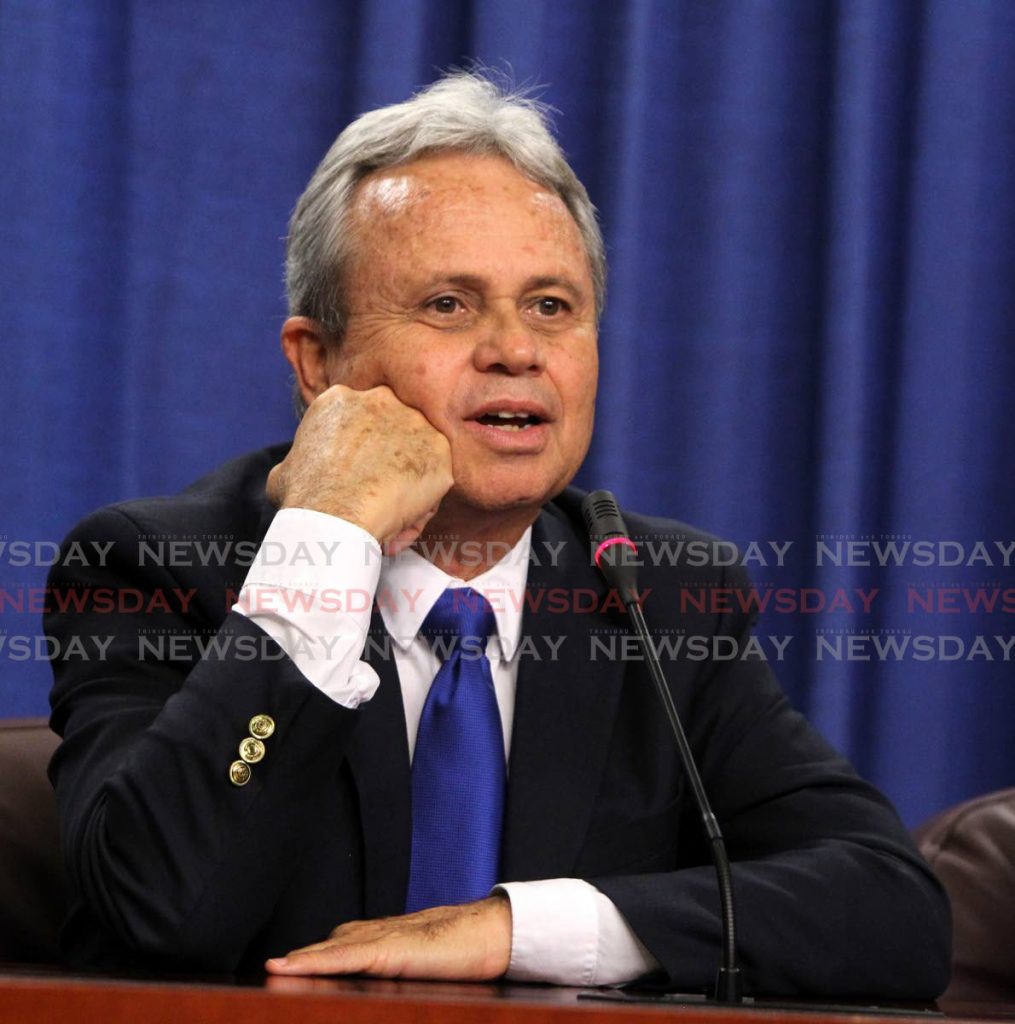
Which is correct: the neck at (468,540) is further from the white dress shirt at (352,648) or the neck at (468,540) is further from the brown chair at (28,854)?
the brown chair at (28,854)

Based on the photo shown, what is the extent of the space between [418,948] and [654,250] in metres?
1.48

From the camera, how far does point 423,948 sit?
3.96ft

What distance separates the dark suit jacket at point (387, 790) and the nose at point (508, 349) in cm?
24

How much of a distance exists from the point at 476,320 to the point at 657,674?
54cm

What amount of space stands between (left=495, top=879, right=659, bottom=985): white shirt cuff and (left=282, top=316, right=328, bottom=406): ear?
0.70 m

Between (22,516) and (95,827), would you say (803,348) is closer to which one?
(22,516)

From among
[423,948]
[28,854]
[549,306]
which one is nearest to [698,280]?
[549,306]

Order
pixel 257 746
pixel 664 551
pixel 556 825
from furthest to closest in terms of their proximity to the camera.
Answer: pixel 664 551
pixel 556 825
pixel 257 746

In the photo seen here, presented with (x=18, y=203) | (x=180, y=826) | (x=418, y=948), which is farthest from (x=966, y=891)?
(x=18, y=203)

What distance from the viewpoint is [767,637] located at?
A: 244cm

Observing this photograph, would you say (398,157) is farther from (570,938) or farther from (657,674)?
(570,938)

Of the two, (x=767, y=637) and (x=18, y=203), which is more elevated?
(x=18, y=203)

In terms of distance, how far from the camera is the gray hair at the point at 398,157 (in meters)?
1.72

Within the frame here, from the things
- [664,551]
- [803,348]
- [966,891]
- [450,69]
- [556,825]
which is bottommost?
[966,891]
